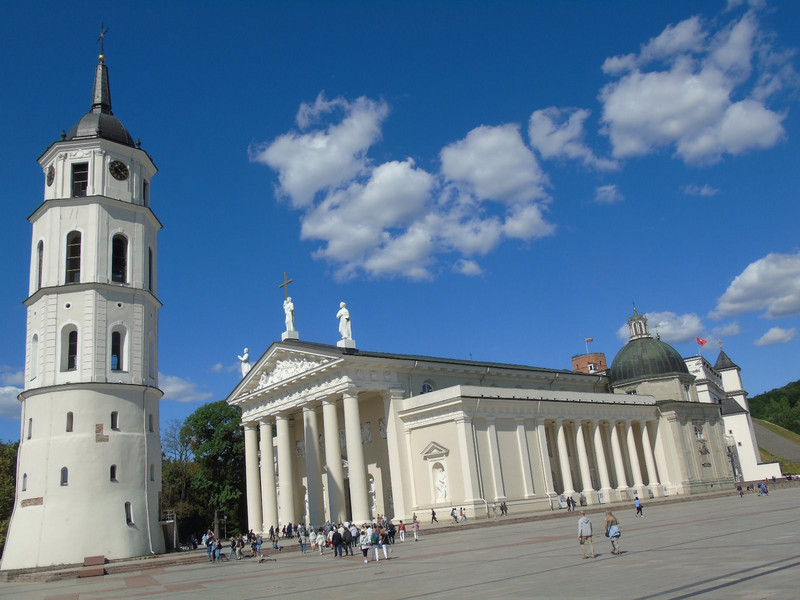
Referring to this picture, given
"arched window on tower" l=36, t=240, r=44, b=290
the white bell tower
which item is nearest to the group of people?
the white bell tower

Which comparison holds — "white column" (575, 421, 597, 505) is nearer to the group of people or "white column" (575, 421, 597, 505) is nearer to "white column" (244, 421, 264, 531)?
"white column" (244, 421, 264, 531)

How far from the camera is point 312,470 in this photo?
43.8 meters

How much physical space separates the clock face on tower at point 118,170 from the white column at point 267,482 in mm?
20929

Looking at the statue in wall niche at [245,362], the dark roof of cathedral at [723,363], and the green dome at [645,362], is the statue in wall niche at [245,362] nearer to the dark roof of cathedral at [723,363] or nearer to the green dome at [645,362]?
the green dome at [645,362]

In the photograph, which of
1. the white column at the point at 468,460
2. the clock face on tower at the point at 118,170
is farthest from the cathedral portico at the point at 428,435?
the clock face on tower at the point at 118,170

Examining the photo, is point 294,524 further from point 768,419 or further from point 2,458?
point 768,419

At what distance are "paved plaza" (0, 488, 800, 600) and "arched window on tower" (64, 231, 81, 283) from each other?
47.6ft

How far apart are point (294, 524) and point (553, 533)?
24896mm

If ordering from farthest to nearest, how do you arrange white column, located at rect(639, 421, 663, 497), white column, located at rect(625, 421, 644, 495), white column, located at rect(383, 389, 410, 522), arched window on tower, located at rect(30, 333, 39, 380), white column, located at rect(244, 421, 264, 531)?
white column, located at rect(639, 421, 663, 497) → white column, located at rect(625, 421, 644, 495) → white column, located at rect(244, 421, 264, 531) → white column, located at rect(383, 389, 410, 522) → arched window on tower, located at rect(30, 333, 39, 380)

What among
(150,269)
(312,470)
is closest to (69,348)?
(150,269)

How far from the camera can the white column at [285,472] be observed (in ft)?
153

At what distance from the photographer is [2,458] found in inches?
2319

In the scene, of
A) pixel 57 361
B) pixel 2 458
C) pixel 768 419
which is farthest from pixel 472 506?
pixel 768 419

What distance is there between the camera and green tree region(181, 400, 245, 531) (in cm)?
6078
